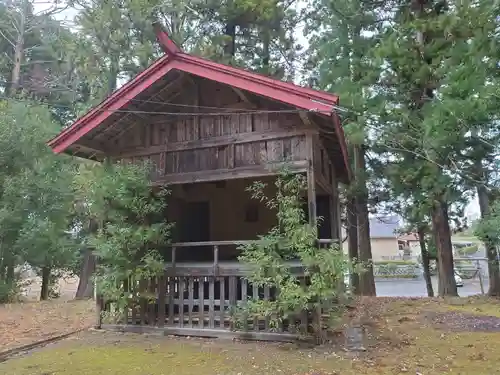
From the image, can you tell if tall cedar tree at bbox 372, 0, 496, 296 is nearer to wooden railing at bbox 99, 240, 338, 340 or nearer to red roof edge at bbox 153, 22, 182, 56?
wooden railing at bbox 99, 240, 338, 340

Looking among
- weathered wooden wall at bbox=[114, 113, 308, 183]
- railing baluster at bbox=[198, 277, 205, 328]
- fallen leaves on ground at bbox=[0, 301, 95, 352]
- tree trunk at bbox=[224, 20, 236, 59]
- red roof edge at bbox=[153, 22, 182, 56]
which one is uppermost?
tree trunk at bbox=[224, 20, 236, 59]

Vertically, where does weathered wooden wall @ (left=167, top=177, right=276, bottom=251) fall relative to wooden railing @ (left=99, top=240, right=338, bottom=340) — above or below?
above

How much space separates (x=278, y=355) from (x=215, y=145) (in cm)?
349

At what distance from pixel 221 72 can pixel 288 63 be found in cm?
952

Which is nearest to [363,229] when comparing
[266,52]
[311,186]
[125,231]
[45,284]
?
[266,52]

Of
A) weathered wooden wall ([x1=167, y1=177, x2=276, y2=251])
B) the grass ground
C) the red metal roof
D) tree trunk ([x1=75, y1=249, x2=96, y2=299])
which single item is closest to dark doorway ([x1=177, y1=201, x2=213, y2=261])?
weathered wooden wall ([x1=167, y1=177, x2=276, y2=251])

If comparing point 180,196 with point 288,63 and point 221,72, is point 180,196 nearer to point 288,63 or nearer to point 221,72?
point 221,72

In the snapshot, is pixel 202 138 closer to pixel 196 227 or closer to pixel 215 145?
pixel 215 145

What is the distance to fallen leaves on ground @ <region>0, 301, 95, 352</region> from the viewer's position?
22.5 feet

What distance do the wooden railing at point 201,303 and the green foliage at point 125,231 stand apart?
0.27 m

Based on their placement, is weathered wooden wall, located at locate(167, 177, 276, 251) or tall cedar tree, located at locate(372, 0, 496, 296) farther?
weathered wooden wall, located at locate(167, 177, 276, 251)

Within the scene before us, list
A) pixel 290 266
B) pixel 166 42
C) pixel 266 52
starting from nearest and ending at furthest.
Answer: pixel 290 266
pixel 166 42
pixel 266 52

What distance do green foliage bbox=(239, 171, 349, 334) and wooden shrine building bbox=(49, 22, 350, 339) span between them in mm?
324

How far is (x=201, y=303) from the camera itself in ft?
22.1
